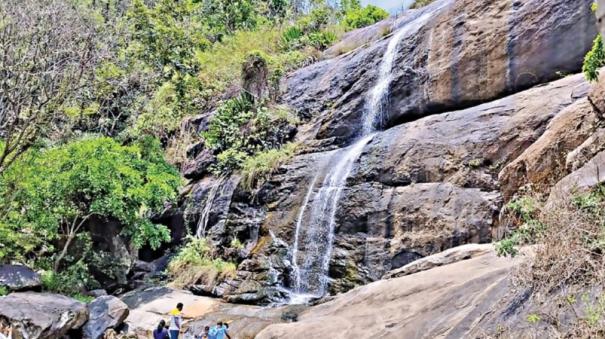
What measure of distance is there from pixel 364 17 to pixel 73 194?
66.1 ft

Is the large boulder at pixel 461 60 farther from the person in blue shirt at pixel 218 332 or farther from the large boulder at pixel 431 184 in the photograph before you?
the person in blue shirt at pixel 218 332

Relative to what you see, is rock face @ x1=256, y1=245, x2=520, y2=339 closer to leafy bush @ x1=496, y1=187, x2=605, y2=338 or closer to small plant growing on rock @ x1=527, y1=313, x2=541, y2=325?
leafy bush @ x1=496, y1=187, x2=605, y2=338

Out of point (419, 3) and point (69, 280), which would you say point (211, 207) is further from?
point (419, 3)

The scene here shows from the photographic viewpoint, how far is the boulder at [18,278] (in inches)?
495

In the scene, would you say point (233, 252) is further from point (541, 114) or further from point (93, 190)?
point (541, 114)

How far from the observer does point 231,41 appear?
93.4 feet

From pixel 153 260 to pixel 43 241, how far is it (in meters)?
5.69

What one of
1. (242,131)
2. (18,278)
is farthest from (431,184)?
(18,278)

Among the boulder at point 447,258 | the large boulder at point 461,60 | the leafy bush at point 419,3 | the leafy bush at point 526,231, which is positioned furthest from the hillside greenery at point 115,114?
the leafy bush at point 526,231

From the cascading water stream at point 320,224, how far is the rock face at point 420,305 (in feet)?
12.6

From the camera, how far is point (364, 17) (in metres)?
30.1

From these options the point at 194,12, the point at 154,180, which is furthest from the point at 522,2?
the point at 194,12

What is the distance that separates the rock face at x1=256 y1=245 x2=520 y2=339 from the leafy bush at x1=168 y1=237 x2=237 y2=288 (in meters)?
5.65

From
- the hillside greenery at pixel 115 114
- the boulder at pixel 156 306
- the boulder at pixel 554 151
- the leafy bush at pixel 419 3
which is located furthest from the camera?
the leafy bush at pixel 419 3
